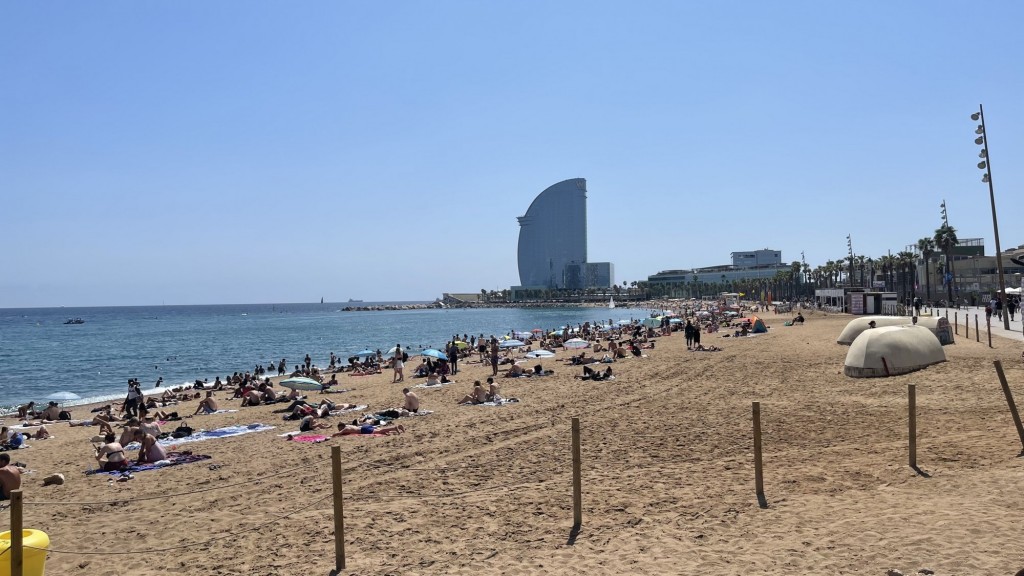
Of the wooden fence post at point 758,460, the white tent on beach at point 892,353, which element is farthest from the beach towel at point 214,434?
the white tent on beach at point 892,353

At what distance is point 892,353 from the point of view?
15.3m

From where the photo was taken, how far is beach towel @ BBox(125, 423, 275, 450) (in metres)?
13.1

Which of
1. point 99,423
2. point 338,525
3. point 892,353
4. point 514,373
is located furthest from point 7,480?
point 892,353

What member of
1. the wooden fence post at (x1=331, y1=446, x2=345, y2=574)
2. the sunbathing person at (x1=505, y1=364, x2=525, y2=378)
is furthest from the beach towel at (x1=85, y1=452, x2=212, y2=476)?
the sunbathing person at (x1=505, y1=364, x2=525, y2=378)

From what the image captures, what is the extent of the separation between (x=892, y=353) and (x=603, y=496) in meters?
11.1

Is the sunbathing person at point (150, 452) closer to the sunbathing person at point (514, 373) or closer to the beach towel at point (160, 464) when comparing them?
the beach towel at point (160, 464)

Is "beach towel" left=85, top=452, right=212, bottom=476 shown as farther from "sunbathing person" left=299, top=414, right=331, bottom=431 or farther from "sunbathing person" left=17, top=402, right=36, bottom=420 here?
"sunbathing person" left=17, top=402, right=36, bottom=420

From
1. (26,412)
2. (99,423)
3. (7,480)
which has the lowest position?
(26,412)

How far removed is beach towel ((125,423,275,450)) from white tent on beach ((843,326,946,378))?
13.9m

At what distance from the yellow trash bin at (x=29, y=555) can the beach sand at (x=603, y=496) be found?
1.25m

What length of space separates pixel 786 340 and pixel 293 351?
38.4 metres

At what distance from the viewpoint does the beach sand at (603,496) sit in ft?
19.2

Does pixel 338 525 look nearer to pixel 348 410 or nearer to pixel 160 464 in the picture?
pixel 160 464

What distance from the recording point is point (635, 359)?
85.3ft
